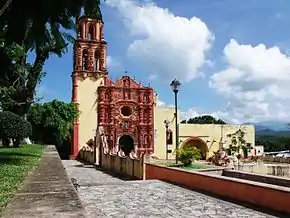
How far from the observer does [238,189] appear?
8453 millimetres

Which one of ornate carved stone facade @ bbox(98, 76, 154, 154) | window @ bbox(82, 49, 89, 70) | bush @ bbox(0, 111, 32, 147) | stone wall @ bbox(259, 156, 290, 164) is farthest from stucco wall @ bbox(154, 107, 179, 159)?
bush @ bbox(0, 111, 32, 147)

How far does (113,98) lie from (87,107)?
2.60 m

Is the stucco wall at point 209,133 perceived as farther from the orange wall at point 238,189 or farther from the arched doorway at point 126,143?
the orange wall at point 238,189

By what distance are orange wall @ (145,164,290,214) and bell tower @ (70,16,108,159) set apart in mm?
24116

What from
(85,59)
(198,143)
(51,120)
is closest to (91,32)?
(85,59)

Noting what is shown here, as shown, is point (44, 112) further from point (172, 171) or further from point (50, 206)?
point (50, 206)

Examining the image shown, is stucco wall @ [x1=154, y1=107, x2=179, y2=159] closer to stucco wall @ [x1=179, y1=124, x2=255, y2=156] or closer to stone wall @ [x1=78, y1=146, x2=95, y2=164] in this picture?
stucco wall @ [x1=179, y1=124, x2=255, y2=156]

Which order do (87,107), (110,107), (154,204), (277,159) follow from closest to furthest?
1. (154,204)
2. (277,159)
3. (87,107)
4. (110,107)

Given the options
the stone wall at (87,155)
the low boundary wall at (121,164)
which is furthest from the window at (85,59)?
the low boundary wall at (121,164)

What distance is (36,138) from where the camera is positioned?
3322cm

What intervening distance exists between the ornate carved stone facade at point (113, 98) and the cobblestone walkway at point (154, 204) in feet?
84.6

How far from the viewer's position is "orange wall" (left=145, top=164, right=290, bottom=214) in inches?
280

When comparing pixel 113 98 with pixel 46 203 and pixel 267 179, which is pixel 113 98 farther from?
pixel 46 203

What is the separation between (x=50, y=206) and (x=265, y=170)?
17027 millimetres
